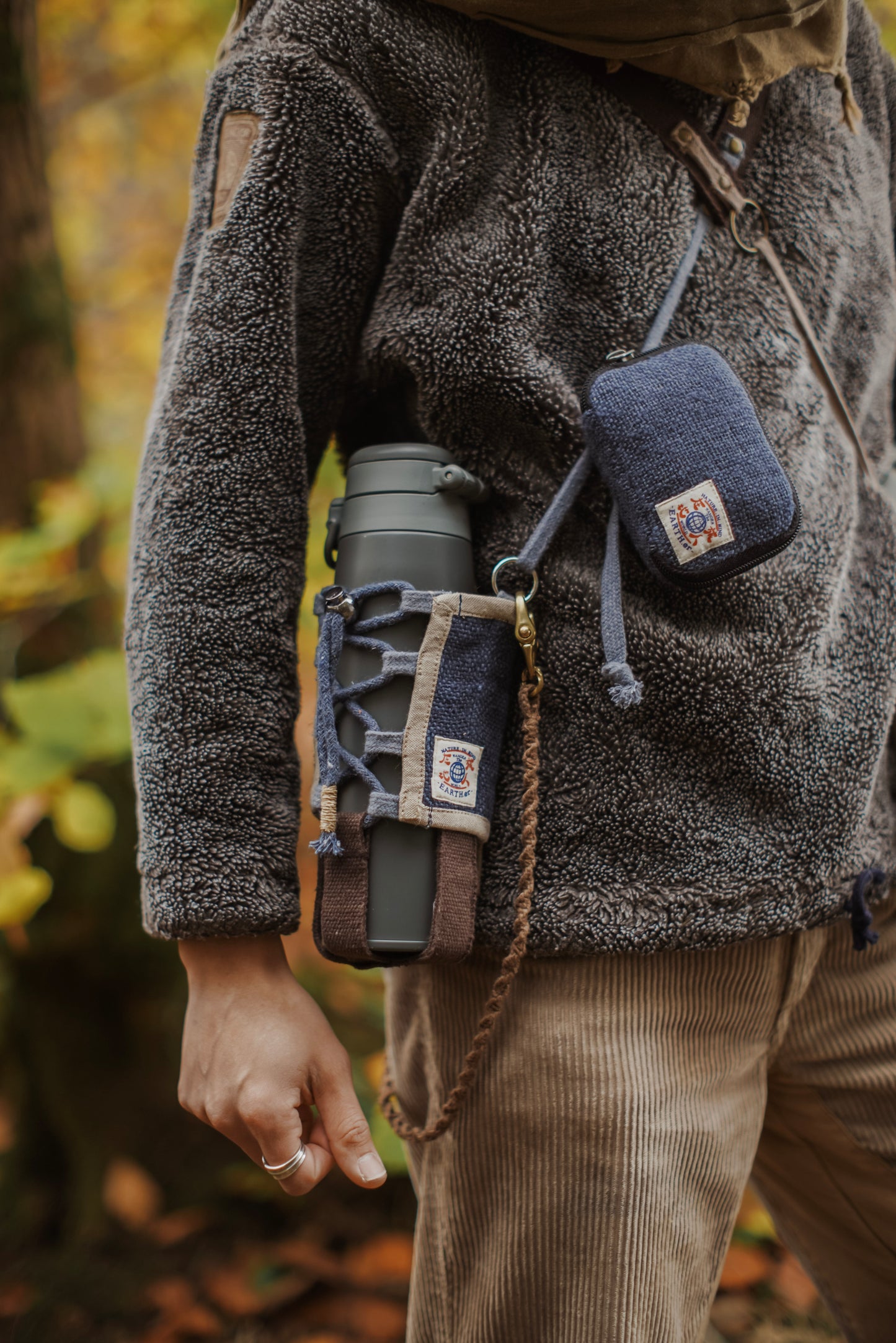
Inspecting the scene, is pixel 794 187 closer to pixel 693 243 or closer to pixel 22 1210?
pixel 693 243

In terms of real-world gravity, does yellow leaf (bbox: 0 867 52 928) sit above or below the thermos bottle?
below

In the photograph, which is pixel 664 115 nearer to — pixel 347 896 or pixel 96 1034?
pixel 347 896

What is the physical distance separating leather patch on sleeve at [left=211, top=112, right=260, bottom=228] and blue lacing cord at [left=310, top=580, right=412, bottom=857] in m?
0.34

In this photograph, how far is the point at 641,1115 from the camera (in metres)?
0.74

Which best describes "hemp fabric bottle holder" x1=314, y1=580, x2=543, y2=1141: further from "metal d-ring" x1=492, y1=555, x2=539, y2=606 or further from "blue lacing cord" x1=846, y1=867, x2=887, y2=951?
"blue lacing cord" x1=846, y1=867, x2=887, y2=951

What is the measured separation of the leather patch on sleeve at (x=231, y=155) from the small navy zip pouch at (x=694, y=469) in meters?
0.35

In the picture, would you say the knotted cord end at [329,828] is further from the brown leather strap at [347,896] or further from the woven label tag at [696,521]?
the woven label tag at [696,521]

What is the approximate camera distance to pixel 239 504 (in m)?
0.75

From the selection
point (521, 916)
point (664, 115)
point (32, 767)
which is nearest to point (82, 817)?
point (32, 767)

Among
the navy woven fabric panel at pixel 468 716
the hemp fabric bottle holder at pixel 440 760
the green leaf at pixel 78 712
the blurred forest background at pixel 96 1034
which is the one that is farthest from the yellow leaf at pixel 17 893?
the navy woven fabric panel at pixel 468 716

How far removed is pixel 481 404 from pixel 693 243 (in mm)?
220

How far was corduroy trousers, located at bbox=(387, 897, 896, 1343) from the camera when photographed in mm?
731

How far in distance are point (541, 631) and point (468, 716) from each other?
0.10 meters

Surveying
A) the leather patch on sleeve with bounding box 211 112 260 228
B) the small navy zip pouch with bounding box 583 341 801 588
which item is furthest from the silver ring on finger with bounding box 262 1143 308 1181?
the leather patch on sleeve with bounding box 211 112 260 228
